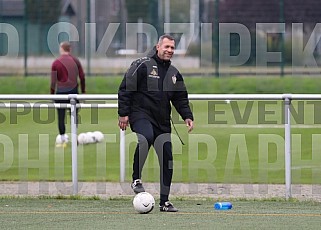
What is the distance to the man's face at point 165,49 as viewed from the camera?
400 inches

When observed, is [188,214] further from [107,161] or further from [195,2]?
[195,2]

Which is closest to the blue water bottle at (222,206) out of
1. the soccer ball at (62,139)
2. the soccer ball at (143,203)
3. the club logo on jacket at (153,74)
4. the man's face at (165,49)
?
the soccer ball at (143,203)

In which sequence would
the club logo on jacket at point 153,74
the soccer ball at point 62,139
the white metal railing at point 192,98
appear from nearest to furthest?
the club logo on jacket at point 153,74 < the white metal railing at point 192,98 < the soccer ball at point 62,139

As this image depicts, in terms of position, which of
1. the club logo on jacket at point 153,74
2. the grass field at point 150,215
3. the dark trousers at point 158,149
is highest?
the club logo on jacket at point 153,74

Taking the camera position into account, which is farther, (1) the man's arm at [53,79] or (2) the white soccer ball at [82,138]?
(1) the man's arm at [53,79]

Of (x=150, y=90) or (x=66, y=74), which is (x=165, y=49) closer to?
(x=150, y=90)

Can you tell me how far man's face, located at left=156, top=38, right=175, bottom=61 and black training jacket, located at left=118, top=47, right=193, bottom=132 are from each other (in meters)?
0.08

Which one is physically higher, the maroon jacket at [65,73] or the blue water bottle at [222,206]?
the maroon jacket at [65,73]

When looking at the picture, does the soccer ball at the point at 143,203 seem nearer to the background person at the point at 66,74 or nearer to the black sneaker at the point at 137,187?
the black sneaker at the point at 137,187

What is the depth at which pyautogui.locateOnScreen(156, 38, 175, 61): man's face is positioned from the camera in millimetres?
10148

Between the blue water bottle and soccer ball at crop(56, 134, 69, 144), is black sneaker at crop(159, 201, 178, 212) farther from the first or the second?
soccer ball at crop(56, 134, 69, 144)

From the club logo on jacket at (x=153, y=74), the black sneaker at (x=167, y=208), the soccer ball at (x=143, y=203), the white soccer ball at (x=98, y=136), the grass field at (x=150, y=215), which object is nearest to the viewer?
the grass field at (x=150, y=215)

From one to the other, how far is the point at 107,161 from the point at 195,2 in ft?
47.9

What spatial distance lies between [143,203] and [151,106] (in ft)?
3.44
